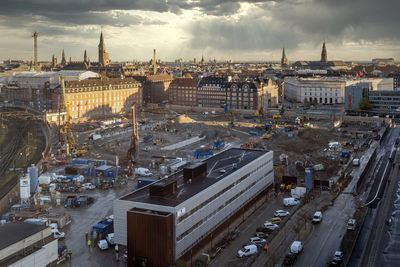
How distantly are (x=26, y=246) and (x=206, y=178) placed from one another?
25.7ft

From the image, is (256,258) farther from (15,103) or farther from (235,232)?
(15,103)

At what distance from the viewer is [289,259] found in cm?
1545

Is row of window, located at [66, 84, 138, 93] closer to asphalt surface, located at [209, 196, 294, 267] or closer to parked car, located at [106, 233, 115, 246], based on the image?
asphalt surface, located at [209, 196, 294, 267]

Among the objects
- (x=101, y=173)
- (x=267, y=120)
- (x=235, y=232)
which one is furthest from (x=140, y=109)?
(x=235, y=232)

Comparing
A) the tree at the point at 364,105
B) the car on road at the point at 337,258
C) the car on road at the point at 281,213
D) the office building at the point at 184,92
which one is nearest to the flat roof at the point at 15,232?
the car on road at the point at 337,258

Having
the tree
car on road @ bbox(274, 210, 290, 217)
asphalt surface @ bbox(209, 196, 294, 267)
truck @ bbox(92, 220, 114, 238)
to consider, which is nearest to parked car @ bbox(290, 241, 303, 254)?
asphalt surface @ bbox(209, 196, 294, 267)

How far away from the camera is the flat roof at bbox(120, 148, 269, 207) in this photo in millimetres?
15922

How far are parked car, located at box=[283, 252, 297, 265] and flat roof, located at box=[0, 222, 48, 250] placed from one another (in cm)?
814

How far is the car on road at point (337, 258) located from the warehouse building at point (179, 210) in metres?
4.50

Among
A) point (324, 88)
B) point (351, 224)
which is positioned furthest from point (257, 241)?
point (324, 88)

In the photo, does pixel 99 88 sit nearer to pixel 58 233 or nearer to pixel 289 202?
pixel 289 202

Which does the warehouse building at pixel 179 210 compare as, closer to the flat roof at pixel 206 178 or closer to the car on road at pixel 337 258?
the flat roof at pixel 206 178

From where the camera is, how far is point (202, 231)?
53.6 ft

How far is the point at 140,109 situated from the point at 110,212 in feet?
147
